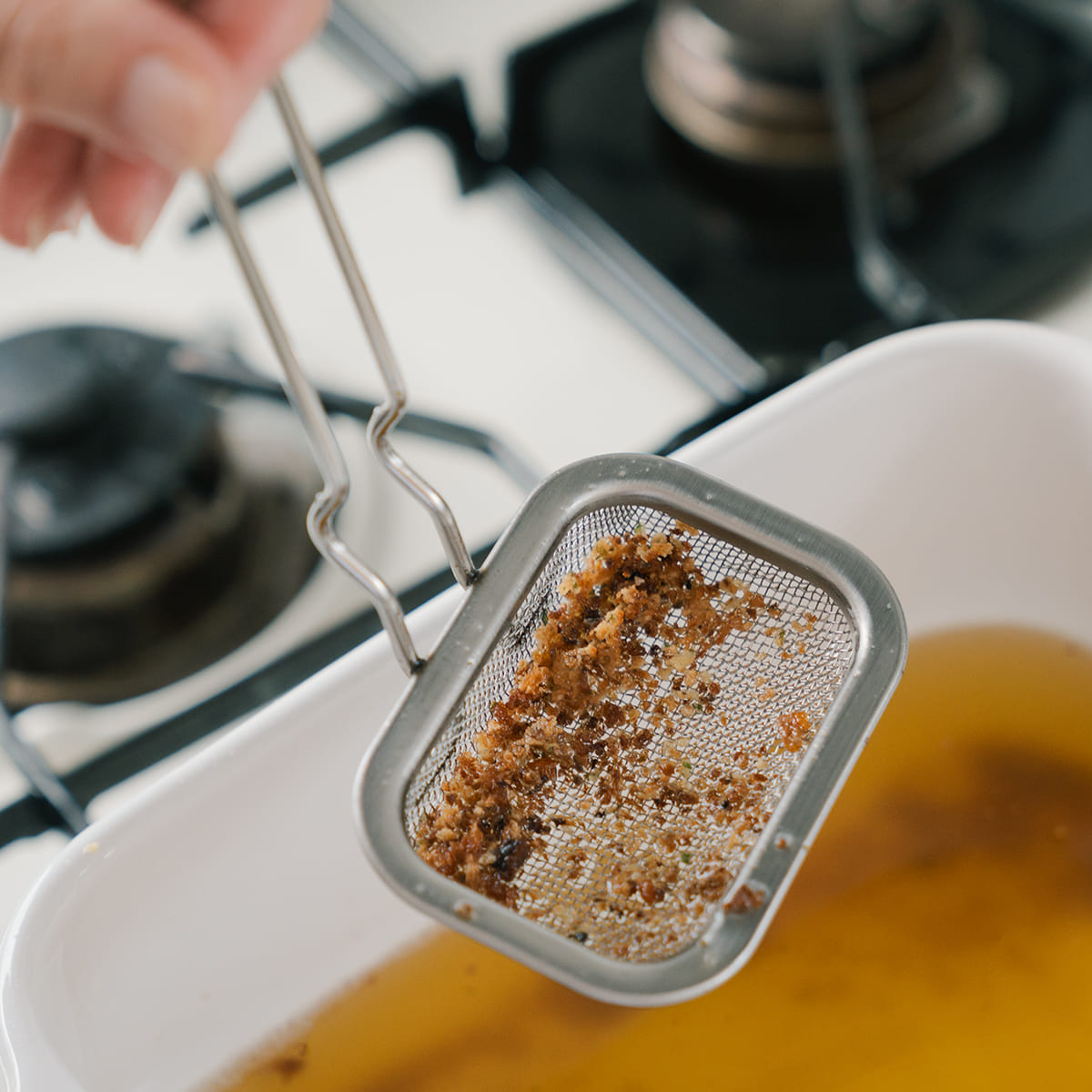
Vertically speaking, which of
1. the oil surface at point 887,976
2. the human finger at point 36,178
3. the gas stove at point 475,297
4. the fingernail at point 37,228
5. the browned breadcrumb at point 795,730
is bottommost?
the oil surface at point 887,976

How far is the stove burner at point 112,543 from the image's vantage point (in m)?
0.61

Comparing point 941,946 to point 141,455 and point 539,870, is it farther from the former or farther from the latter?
point 141,455

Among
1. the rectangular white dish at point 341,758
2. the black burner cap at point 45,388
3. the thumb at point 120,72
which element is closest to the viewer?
the thumb at point 120,72

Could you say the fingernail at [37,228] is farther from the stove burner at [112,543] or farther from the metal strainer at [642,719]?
the metal strainer at [642,719]

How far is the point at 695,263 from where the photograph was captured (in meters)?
0.72

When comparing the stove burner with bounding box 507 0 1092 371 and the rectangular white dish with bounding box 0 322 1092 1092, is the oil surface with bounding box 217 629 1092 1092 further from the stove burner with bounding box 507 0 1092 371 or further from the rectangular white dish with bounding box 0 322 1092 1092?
the stove burner with bounding box 507 0 1092 371

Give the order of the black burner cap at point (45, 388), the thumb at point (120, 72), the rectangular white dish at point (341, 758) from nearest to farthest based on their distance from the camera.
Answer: the thumb at point (120, 72)
the rectangular white dish at point (341, 758)
the black burner cap at point (45, 388)

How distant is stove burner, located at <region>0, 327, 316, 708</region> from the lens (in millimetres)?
610

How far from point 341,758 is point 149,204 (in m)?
0.24

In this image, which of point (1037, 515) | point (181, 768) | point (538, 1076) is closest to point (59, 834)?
point (181, 768)

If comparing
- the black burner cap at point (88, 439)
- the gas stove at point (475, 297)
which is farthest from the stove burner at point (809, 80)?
the black burner cap at point (88, 439)

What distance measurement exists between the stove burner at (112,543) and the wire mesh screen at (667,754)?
19 centimetres

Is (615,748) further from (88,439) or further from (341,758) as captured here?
(88,439)

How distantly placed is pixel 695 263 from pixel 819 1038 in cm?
41
